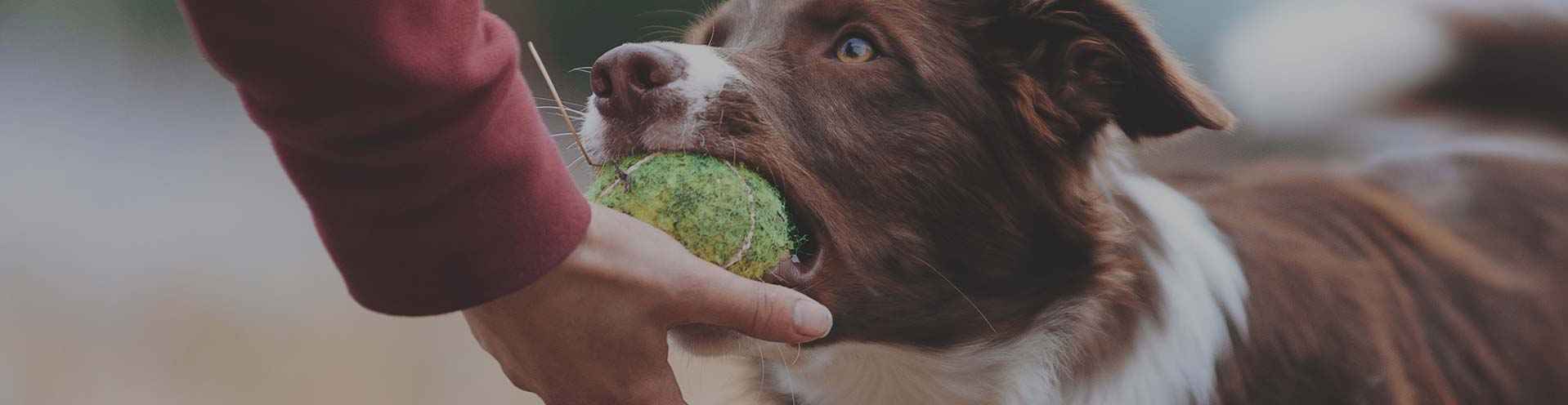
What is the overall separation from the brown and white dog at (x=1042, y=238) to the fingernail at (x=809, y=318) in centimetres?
14

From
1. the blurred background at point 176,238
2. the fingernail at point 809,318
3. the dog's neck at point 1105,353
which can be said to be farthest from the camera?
the blurred background at point 176,238

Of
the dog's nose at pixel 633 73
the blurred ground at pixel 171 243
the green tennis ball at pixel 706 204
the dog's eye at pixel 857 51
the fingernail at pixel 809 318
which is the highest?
the dog's eye at pixel 857 51

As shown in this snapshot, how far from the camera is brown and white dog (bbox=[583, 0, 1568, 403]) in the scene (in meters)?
1.73

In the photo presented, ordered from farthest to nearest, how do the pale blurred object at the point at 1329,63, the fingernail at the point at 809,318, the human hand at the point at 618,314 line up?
the pale blurred object at the point at 1329,63
the fingernail at the point at 809,318
the human hand at the point at 618,314

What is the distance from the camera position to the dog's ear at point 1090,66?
182cm

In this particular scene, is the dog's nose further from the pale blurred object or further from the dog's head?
the pale blurred object

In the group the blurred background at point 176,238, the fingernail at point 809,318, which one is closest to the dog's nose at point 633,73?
the fingernail at point 809,318

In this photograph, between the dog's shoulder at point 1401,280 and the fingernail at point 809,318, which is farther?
the dog's shoulder at point 1401,280

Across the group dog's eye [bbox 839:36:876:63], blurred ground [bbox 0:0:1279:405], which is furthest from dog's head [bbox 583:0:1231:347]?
blurred ground [bbox 0:0:1279:405]

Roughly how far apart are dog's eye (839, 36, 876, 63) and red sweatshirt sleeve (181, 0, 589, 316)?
1.76ft

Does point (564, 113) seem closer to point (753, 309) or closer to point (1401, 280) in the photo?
point (753, 309)

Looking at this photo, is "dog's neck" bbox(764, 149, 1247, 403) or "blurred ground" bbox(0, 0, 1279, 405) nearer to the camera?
"dog's neck" bbox(764, 149, 1247, 403)

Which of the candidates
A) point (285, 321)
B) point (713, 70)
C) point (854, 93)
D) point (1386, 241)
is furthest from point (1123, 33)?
point (285, 321)

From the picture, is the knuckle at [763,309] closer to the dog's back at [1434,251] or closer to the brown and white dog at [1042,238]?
the brown and white dog at [1042,238]
